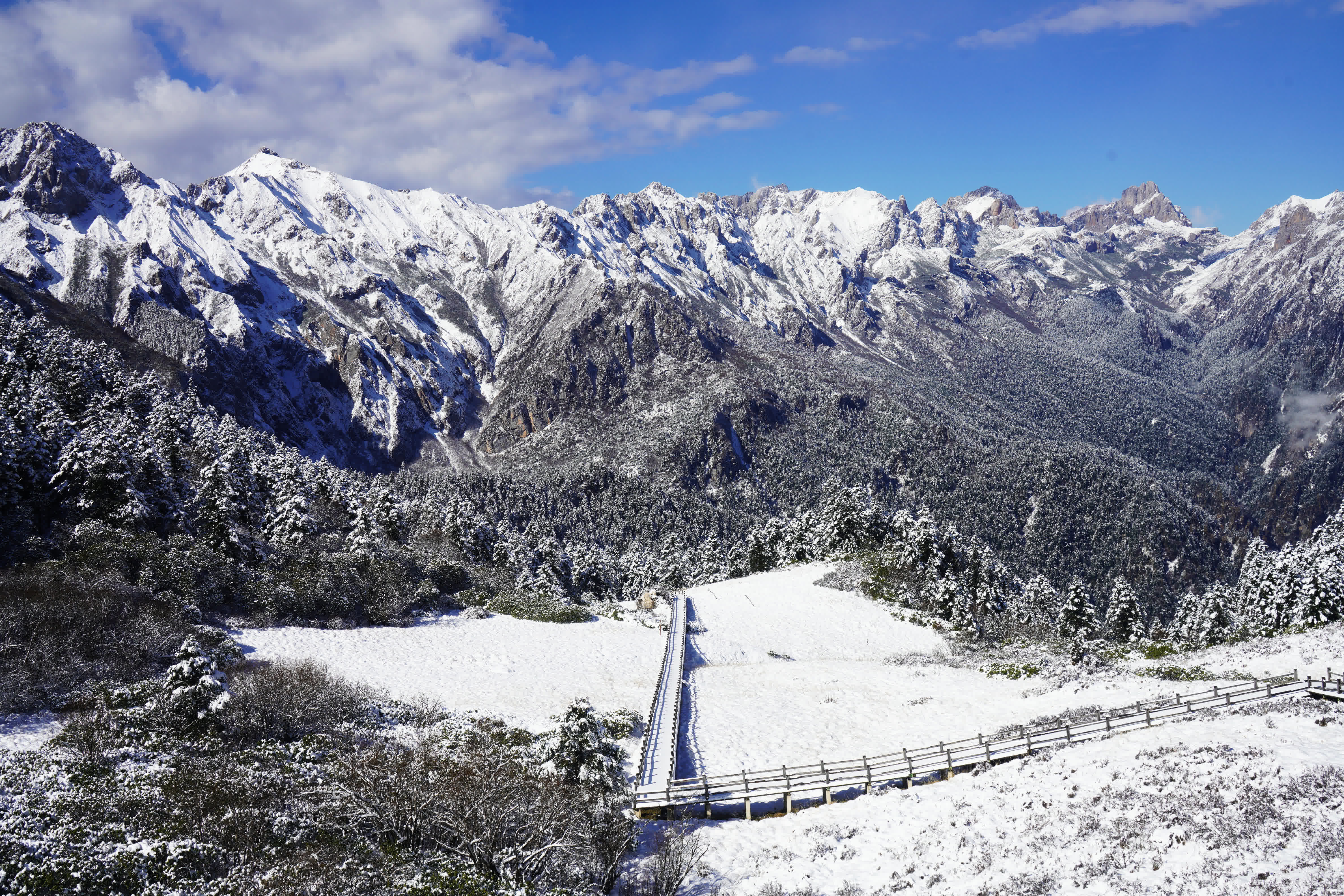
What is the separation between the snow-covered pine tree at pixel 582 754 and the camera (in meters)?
20.2

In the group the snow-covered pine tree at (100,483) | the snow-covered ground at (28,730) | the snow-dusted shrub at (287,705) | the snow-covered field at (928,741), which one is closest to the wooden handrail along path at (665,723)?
the snow-covered field at (928,741)

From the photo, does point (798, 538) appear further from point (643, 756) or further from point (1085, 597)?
point (643, 756)

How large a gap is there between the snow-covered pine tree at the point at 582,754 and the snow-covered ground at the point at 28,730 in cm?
1412

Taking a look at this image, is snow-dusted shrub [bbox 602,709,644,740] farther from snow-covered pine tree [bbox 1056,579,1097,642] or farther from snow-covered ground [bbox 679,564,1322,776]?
snow-covered pine tree [bbox 1056,579,1097,642]

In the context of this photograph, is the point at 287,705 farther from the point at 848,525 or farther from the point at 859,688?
the point at 848,525

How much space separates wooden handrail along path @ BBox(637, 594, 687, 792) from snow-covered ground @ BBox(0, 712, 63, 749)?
18287 millimetres

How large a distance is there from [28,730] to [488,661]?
2138 centimetres

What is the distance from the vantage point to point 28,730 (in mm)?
20906

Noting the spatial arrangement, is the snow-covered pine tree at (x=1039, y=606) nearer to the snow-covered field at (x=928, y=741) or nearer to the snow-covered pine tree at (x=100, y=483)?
the snow-covered field at (x=928, y=741)

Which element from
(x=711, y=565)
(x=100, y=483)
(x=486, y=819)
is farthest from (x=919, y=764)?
(x=711, y=565)

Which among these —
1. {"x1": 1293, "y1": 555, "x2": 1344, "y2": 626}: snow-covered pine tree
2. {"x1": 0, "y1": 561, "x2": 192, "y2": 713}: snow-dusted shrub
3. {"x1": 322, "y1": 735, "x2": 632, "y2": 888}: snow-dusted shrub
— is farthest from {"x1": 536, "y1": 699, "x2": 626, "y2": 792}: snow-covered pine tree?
{"x1": 1293, "y1": 555, "x2": 1344, "y2": 626}: snow-covered pine tree

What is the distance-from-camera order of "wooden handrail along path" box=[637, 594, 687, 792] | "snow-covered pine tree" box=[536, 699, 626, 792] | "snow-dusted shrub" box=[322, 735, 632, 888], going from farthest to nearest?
"wooden handrail along path" box=[637, 594, 687, 792], "snow-covered pine tree" box=[536, 699, 626, 792], "snow-dusted shrub" box=[322, 735, 632, 888]

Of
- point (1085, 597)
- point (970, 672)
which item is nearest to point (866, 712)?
point (970, 672)

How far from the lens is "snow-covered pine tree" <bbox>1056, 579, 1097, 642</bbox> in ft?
223
